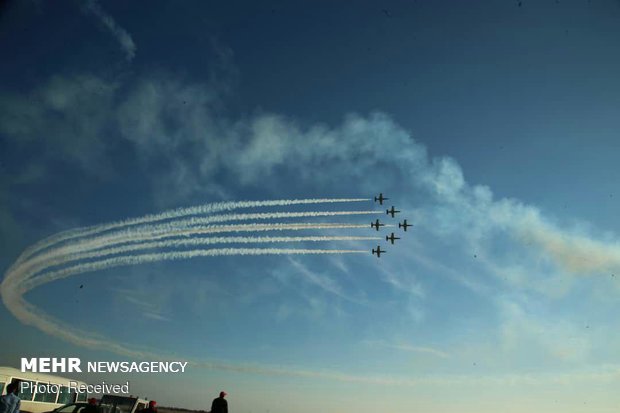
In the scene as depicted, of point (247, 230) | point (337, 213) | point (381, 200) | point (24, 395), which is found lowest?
point (24, 395)

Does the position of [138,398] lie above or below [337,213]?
below

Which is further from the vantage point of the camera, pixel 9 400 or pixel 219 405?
pixel 219 405

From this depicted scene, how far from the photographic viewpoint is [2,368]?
2555cm

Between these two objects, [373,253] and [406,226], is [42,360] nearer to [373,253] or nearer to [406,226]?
[373,253]

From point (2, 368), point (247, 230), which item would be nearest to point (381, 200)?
point (247, 230)

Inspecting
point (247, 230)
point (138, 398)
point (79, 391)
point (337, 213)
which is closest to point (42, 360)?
point (79, 391)

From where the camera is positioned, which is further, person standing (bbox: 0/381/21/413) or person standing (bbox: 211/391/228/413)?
person standing (bbox: 211/391/228/413)

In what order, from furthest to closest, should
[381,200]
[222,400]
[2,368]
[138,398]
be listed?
1. [381,200]
2. [2,368]
3. [138,398]
4. [222,400]

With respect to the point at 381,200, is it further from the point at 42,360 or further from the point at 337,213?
the point at 42,360

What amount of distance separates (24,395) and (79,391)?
541 centimetres

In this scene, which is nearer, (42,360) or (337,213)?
(42,360)

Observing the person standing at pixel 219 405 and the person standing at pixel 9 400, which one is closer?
the person standing at pixel 9 400

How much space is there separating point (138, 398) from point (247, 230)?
90.4 ft

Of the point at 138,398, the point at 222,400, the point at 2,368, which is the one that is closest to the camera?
the point at 222,400
